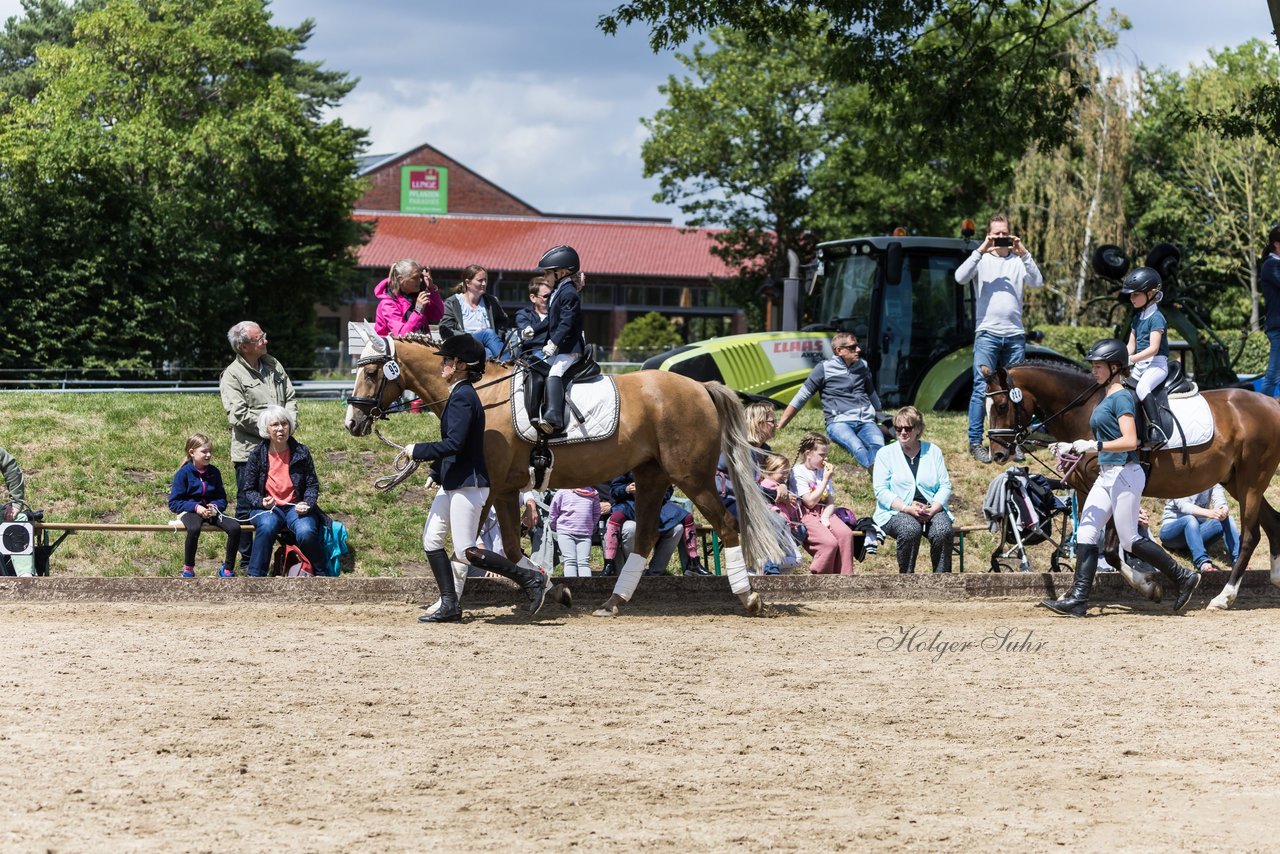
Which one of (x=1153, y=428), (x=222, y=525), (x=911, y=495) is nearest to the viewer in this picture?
(x=1153, y=428)

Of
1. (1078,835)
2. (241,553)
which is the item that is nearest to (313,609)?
(241,553)

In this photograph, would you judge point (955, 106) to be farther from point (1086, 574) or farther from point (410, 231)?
point (410, 231)

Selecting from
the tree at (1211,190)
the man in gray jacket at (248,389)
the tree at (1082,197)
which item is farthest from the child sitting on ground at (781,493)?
the tree at (1211,190)

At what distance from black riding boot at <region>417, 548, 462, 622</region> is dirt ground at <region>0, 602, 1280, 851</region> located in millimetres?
229

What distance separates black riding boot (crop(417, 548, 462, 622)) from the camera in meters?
9.90

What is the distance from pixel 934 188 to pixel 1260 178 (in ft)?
Answer: 33.1

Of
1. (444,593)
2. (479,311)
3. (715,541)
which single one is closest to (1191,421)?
(715,541)

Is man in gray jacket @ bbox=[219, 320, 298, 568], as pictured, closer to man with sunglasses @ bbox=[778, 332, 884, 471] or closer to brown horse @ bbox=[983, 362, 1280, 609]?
man with sunglasses @ bbox=[778, 332, 884, 471]

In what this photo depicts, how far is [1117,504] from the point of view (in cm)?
1073

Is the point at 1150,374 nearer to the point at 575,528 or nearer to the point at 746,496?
the point at 746,496

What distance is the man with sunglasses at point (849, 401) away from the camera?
14367 mm

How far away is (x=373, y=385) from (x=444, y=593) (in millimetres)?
1539

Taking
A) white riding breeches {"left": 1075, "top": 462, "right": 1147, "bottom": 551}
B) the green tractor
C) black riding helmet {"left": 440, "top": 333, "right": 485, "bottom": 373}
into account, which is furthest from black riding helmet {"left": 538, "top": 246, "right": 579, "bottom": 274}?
the green tractor

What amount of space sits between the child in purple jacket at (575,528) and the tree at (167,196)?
66.8ft
